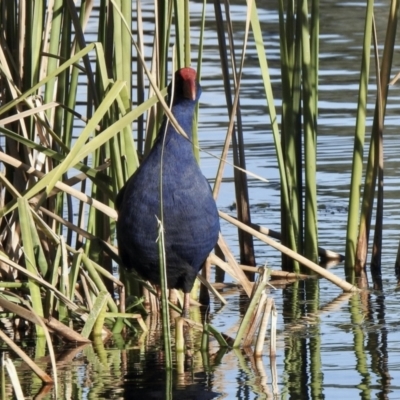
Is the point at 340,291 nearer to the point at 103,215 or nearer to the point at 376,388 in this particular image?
the point at 103,215

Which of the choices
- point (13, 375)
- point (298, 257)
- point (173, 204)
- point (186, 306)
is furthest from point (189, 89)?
point (13, 375)

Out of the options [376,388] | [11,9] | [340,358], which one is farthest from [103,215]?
[376,388]

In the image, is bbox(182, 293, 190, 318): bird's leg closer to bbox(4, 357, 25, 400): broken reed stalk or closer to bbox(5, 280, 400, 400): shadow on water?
bbox(5, 280, 400, 400): shadow on water

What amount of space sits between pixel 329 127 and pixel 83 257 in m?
3.81

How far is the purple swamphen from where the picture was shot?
378cm

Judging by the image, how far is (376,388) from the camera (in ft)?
10.6

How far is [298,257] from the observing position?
4.39 metres

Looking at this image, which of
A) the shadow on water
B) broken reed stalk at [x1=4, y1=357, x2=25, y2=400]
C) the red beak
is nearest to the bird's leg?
the shadow on water

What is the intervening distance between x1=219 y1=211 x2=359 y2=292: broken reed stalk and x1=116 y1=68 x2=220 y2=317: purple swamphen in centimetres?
35

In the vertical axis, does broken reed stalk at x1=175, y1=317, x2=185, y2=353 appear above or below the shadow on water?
above

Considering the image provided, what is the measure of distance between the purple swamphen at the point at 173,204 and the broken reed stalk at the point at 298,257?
346 mm

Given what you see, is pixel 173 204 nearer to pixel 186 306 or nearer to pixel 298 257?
pixel 186 306

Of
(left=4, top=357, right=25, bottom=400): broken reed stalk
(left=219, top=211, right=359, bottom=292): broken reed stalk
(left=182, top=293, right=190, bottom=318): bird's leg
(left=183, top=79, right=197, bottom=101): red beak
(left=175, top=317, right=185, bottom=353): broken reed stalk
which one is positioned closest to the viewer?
(left=4, top=357, right=25, bottom=400): broken reed stalk

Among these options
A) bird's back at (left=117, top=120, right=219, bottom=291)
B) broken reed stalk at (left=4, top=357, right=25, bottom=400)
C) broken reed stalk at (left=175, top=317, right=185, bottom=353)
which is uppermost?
bird's back at (left=117, top=120, right=219, bottom=291)
